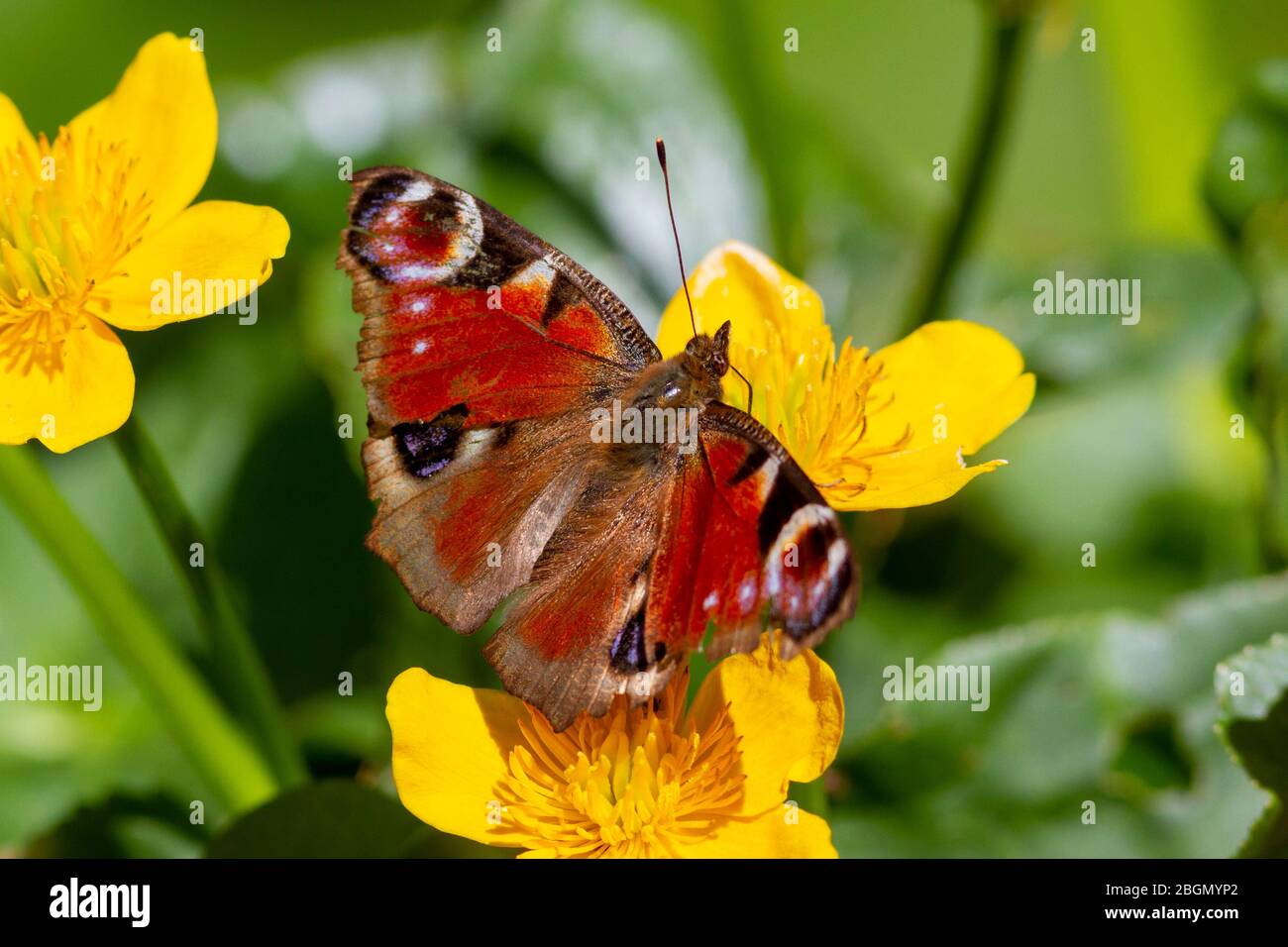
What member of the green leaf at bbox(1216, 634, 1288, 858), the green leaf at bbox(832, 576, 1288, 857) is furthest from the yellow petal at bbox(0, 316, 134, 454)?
the green leaf at bbox(1216, 634, 1288, 858)

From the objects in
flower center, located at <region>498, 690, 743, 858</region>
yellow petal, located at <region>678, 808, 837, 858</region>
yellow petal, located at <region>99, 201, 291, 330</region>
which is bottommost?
yellow petal, located at <region>678, 808, 837, 858</region>

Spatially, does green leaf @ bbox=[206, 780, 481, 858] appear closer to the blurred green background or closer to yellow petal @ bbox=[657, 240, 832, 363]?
the blurred green background

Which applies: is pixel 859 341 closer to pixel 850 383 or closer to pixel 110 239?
pixel 850 383

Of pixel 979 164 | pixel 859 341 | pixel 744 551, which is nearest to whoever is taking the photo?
pixel 744 551

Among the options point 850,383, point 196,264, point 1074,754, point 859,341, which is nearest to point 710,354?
point 850,383

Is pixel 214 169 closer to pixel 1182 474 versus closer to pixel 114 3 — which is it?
pixel 114 3

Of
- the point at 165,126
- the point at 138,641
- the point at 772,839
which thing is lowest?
the point at 772,839
